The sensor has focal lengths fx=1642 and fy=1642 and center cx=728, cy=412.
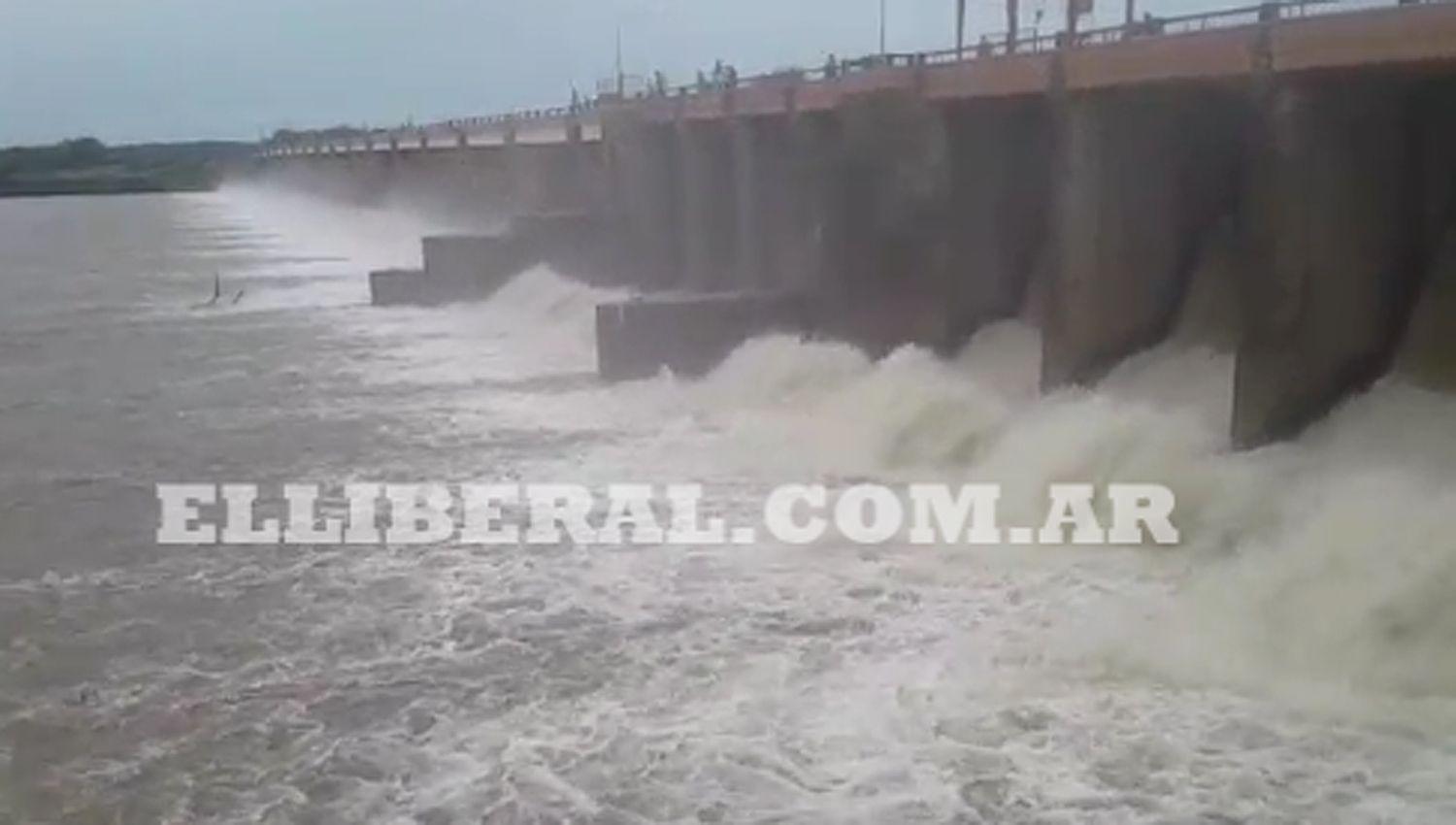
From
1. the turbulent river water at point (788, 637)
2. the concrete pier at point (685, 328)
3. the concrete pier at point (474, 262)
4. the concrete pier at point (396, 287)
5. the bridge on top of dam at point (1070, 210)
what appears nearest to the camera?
the turbulent river water at point (788, 637)

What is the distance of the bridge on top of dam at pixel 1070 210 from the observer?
39.5ft

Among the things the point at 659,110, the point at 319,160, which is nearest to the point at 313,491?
the point at 659,110

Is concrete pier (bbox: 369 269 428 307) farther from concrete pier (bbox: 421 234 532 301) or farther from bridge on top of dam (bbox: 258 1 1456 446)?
concrete pier (bbox: 421 234 532 301)

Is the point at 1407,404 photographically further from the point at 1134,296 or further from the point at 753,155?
the point at 753,155

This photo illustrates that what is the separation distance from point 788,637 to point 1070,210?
6.60 meters

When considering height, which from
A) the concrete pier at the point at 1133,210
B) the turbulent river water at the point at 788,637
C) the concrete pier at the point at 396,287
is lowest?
the turbulent river water at the point at 788,637

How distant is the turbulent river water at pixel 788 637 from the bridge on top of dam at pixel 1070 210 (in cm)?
64

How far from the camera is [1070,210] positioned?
15070 mm

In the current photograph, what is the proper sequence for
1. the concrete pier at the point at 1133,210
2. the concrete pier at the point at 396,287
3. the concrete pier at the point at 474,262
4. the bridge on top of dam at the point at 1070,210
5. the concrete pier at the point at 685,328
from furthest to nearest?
the concrete pier at the point at 396,287 < the concrete pier at the point at 474,262 < the concrete pier at the point at 685,328 < the concrete pier at the point at 1133,210 < the bridge on top of dam at the point at 1070,210

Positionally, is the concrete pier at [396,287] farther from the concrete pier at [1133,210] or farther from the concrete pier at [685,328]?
the concrete pier at [1133,210]

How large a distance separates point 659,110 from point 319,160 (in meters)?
65.8

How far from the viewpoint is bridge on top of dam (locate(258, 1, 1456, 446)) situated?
12.0 metres

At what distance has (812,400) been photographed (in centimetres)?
1738

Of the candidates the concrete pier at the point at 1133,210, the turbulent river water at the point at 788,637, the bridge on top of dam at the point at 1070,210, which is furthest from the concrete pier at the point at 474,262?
the concrete pier at the point at 1133,210
